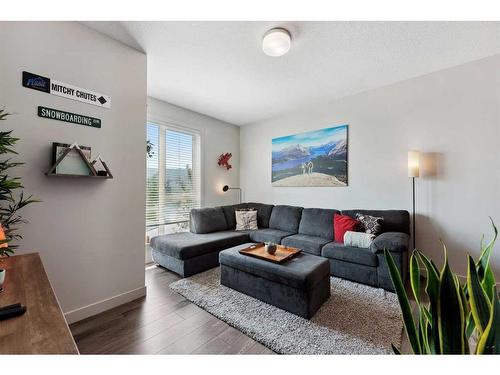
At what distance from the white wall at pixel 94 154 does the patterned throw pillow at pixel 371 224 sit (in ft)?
8.91

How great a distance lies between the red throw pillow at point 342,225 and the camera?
9.45ft

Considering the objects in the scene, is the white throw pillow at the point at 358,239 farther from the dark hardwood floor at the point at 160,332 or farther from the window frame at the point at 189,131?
the window frame at the point at 189,131

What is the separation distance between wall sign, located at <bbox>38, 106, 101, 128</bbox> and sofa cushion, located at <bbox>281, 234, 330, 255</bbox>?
8.75 ft

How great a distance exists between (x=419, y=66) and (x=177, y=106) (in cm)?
349

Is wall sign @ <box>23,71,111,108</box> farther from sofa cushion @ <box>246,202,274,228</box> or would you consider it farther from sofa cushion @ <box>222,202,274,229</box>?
sofa cushion @ <box>246,202,274,228</box>

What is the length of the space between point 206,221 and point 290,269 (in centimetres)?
192

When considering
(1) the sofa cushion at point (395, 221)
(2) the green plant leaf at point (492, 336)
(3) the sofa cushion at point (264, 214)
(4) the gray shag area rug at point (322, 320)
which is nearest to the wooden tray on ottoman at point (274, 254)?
(4) the gray shag area rug at point (322, 320)

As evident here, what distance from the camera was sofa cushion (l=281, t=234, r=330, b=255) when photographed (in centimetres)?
289

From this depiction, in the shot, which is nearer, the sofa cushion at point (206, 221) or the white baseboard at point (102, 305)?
the white baseboard at point (102, 305)

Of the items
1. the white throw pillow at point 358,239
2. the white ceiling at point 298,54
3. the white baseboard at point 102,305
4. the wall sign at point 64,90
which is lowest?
the white baseboard at point 102,305

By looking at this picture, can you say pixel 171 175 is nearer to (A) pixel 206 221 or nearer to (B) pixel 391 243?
(A) pixel 206 221

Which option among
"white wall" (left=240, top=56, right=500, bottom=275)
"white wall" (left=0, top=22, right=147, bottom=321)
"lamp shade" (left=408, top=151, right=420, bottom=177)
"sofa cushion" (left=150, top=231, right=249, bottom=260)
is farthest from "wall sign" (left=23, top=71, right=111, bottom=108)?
"lamp shade" (left=408, top=151, right=420, bottom=177)

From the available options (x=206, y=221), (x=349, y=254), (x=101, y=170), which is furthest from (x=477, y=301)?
(x=206, y=221)
